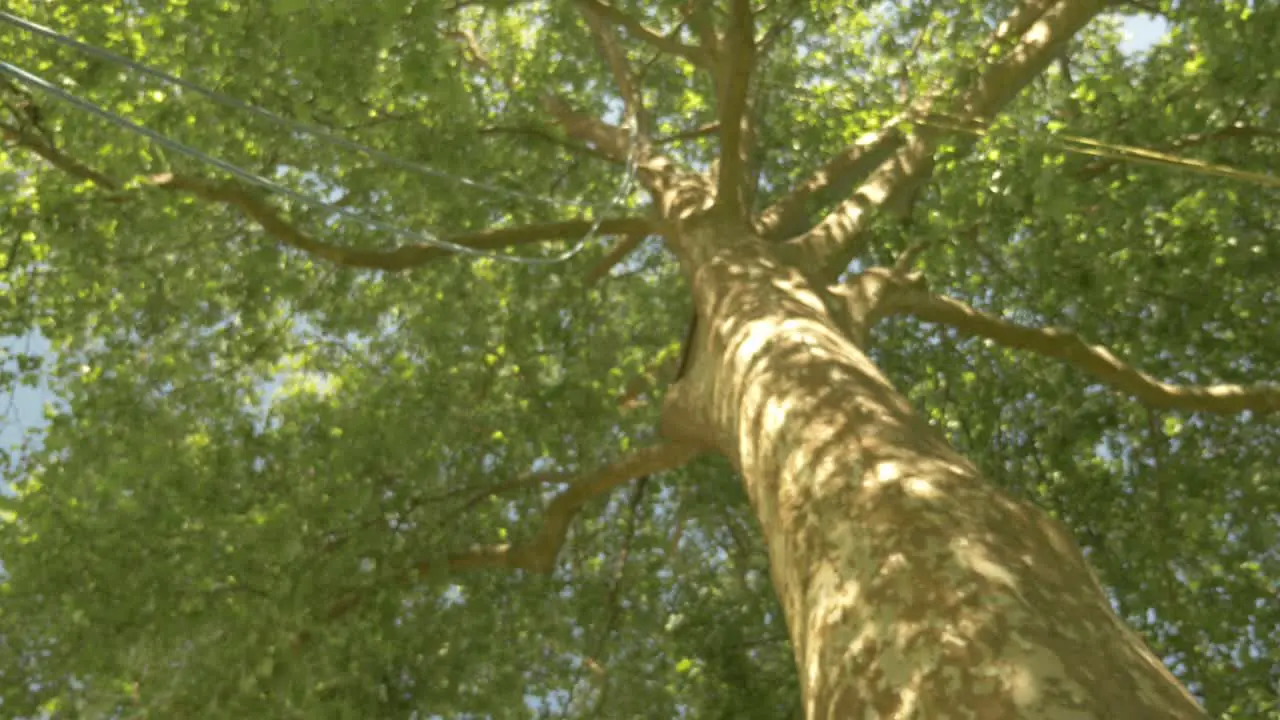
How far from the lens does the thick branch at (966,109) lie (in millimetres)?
5504

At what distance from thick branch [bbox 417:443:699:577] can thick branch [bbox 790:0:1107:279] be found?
55.8 inches

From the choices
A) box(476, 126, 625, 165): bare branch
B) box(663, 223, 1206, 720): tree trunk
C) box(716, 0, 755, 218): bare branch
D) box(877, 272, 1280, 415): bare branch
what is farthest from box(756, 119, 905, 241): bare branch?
box(663, 223, 1206, 720): tree trunk

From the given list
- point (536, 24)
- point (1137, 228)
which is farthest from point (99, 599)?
point (536, 24)

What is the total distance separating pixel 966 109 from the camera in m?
5.68

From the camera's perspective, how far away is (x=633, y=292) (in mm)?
9109

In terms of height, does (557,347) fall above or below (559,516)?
A: above

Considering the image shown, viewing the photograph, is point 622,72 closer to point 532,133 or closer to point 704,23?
point 532,133

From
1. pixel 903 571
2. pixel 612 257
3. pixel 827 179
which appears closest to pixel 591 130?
pixel 612 257

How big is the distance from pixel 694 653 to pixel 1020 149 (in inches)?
148

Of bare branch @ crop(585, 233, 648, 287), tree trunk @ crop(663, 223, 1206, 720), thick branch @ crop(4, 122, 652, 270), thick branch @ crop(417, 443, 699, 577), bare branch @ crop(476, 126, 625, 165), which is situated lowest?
tree trunk @ crop(663, 223, 1206, 720)

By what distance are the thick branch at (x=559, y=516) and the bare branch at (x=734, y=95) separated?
1.45m

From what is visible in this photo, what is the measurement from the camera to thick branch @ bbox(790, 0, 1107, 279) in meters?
5.50

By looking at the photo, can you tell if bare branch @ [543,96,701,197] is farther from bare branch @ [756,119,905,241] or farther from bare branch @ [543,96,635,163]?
bare branch @ [756,119,905,241]

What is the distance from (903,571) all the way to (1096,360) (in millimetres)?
3686
